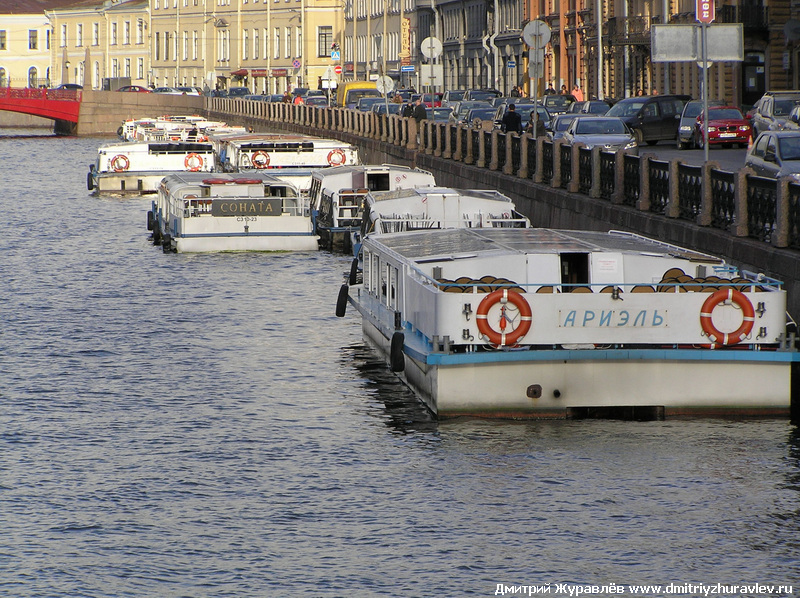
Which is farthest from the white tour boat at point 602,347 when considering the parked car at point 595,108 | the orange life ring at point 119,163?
the parked car at point 595,108

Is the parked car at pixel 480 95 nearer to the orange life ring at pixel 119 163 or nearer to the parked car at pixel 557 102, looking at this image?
the parked car at pixel 557 102

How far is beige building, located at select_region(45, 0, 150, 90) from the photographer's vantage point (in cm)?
14662

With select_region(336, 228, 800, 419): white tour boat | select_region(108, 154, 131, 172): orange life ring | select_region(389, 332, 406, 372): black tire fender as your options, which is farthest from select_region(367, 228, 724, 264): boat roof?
select_region(108, 154, 131, 172): orange life ring

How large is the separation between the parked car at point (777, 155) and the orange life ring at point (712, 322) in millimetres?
8645

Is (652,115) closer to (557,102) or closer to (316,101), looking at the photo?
(557,102)

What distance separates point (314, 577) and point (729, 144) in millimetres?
34710

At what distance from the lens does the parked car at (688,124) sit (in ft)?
144

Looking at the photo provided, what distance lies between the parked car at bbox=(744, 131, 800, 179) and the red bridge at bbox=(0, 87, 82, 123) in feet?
261

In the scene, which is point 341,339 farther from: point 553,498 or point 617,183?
point 553,498

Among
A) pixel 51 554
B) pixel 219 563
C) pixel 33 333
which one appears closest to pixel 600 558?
pixel 219 563

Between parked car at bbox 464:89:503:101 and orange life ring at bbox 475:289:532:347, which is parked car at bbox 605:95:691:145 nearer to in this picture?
parked car at bbox 464:89:503:101

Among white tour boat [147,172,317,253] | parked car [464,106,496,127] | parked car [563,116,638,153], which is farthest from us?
parked car [464,106,496,127]

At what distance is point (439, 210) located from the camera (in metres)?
25.0

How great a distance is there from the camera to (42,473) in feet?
46.1
